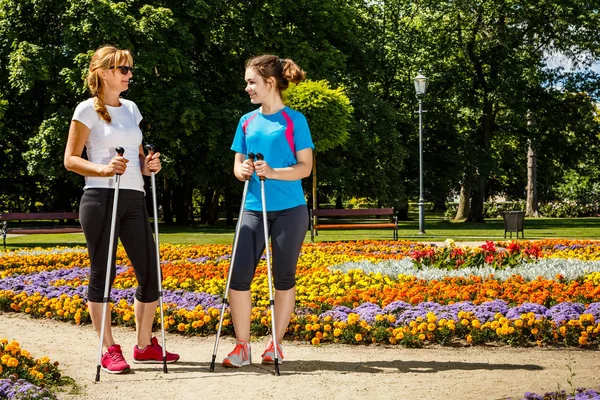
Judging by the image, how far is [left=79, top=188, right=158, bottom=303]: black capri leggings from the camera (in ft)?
16.4

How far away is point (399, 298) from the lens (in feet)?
22.6

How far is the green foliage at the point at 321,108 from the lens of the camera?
66.4 feet

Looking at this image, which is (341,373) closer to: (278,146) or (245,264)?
(245,264)

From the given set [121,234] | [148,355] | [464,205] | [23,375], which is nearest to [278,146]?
[121,234]

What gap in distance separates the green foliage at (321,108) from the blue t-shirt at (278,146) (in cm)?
1503

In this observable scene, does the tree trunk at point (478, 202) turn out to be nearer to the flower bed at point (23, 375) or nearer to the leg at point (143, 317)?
the leg at point (143, 317)

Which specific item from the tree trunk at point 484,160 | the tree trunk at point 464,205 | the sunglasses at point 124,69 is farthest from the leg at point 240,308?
the tree trunk at point 464,205

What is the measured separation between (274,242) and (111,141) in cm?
121

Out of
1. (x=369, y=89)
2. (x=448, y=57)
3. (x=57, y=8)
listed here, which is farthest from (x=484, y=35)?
(x=57, y=8)

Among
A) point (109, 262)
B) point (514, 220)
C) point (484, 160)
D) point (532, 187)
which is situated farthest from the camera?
point (532, 187)

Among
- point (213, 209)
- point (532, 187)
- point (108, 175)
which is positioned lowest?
point (213, 209)

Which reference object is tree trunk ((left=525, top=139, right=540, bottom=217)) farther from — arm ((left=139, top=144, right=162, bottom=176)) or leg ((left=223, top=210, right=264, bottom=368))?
arm ((left=139, top=144, right=162, bottom=176))

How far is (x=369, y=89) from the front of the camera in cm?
3431

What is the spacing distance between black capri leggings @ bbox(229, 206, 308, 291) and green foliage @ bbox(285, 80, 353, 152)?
1512 centimetres
